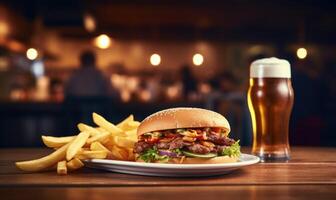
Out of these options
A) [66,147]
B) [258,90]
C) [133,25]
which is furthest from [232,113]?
[66,147]

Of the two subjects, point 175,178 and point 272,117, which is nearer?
point 175,178

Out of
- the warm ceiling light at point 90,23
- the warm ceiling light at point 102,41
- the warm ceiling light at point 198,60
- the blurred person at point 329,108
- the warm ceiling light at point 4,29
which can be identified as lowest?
the blurred person at point 329,108

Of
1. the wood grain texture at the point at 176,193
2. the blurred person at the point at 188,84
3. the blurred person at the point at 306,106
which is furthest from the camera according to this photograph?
the blurred person at the point at 188,84

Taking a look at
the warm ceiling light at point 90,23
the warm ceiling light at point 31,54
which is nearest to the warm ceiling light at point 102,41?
the warm ceiling light at point 90,23

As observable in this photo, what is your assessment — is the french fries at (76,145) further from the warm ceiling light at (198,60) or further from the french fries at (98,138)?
the warm ceiling light at (198,60)

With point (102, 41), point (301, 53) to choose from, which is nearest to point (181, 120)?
point (102, 41)

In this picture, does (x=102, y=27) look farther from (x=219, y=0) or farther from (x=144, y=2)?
(x=219, y=0)
